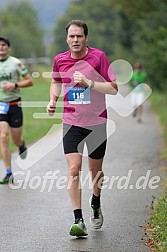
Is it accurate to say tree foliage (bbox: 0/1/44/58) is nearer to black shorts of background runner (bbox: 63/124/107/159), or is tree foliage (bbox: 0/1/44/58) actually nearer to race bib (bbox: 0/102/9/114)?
race bib (bbox: 0/102/9/114)

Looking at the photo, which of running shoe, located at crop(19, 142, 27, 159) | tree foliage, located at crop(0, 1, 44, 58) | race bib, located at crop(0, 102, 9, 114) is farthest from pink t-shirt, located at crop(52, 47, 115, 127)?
tree foliage, located at crop(0, 1, 44, 58)

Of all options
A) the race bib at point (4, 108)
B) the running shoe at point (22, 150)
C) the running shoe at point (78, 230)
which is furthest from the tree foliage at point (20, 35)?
the running shoe at point (78, 230)

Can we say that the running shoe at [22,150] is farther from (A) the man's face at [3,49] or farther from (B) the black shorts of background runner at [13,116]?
(A) the man's face at [3,49]

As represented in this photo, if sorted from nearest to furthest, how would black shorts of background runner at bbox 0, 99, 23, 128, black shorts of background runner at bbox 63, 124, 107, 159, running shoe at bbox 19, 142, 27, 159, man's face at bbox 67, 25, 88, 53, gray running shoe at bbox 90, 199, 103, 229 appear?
man's face at bbox 67, 25, 88, 53
black shorts of background runner at bbox 63, 124, 107, 159
gray running shoe at bbox 90, 199, 103, 229
black shorts of background runner at bbox 0, 99, 23, 128
running shoe at bbox 19, 142, 27, 159

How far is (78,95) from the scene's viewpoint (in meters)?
8.18

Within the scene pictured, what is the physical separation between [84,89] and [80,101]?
0.44 ft

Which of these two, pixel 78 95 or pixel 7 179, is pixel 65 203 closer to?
pixel 7 179

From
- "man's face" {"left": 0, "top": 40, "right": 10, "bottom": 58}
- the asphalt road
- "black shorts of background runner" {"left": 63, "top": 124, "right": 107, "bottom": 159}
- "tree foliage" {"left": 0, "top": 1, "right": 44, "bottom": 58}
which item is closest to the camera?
the asphalt road

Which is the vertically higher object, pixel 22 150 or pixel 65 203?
pixel 65 203

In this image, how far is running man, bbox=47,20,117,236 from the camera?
812 centimetres

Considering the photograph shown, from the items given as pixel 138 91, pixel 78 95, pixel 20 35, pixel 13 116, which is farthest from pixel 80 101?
pixel 20 35

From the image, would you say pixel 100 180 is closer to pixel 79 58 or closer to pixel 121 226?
pixel 121 226

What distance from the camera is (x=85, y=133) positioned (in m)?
8.31

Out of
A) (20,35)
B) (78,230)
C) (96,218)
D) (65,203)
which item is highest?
(78,230)
